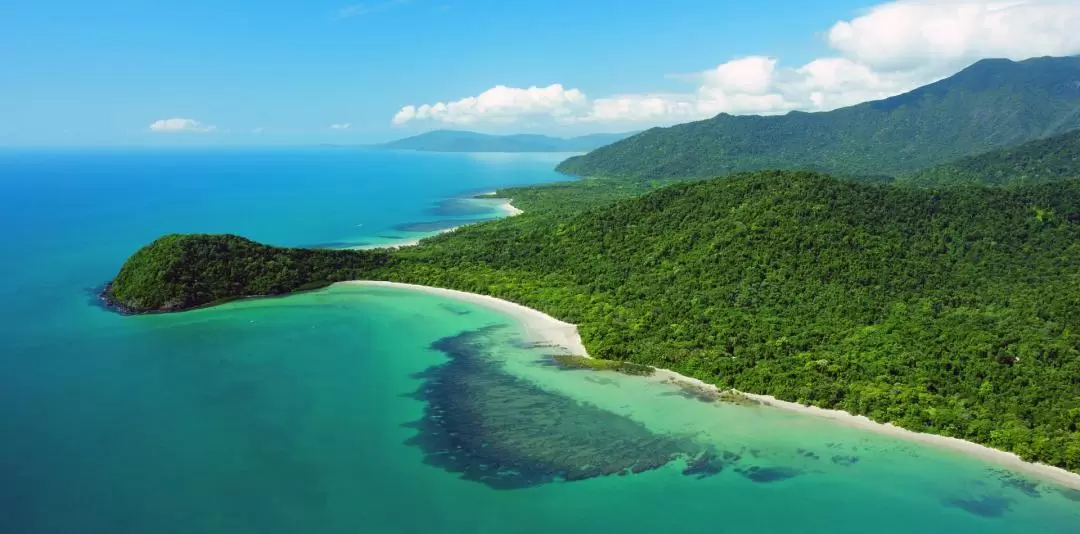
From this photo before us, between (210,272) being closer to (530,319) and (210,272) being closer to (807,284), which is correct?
(530,319)

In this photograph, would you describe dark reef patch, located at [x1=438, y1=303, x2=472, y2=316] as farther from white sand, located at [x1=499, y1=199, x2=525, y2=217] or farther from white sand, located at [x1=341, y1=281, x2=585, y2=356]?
white sand, located at [x1=499, y1=199, x2=525, y2=217]

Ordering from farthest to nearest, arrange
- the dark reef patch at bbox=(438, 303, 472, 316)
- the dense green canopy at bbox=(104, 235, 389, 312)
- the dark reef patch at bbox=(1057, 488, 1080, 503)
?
the dense green canopy at bbox=(104, 235, 389, 312), the dark reef patch at bbox=(438, 303, 472, 316), the dark reef patch at bbox=(1057, 488, 1080, 503)

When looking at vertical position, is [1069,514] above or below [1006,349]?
below

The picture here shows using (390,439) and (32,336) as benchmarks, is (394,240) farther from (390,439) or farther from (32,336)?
(390,439)

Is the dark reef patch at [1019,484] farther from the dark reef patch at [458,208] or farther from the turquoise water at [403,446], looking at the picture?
the dark reef patch at [458,208]

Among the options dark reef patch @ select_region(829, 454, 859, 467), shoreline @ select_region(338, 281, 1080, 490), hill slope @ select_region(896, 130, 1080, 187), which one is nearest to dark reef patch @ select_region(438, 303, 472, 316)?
shoreline @ select_region(338, 281, 1080, 490)

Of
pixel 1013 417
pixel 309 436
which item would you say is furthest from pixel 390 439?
pixel 1013 417
